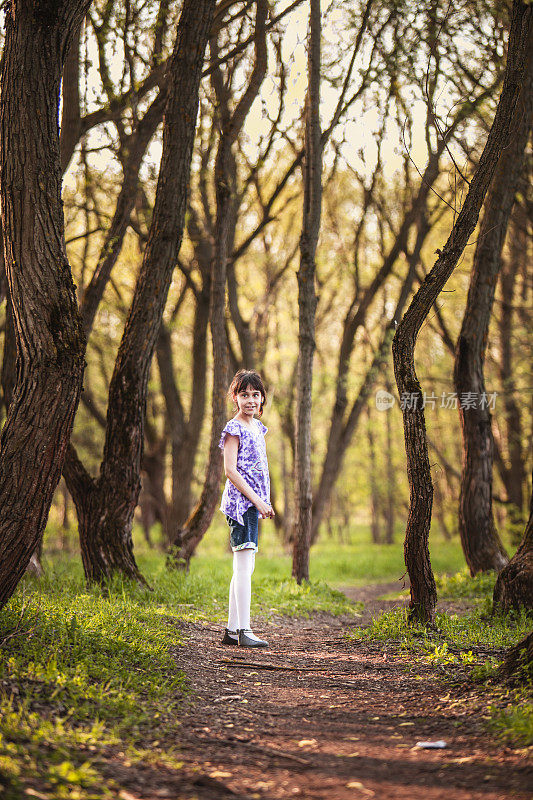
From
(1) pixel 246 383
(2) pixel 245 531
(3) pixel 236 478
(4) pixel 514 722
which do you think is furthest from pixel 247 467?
(4) pixel 514 722

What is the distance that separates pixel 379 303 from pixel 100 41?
45.9 ft

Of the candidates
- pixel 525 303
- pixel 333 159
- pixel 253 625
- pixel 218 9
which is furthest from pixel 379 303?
pixel 253 625

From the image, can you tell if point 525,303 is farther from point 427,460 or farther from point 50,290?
point 50,290

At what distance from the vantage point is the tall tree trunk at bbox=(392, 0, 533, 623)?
5918mm

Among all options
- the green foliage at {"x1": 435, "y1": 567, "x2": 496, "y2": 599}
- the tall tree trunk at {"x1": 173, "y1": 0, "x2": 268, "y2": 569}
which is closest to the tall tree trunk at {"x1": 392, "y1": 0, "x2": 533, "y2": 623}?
the green foliage at {"x1": 435, "y1": 567, "x2": 496, "y2": 599}

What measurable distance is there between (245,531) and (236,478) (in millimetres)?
485

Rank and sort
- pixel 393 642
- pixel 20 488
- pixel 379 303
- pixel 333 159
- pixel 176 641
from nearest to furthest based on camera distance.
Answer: pixel 20 488 → pixel 176 641 → pixel 393 642 → pixel 333 159 → pixel 379 303

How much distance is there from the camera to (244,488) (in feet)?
19.2

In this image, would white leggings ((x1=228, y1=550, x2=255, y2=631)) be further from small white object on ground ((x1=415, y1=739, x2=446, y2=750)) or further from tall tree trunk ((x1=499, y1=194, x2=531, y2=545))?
tall tree trunk ((x1=499, y1=194, x2=531, y2=545))

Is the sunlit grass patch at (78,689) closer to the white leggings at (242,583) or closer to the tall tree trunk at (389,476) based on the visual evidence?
the white leggings at (242,583)

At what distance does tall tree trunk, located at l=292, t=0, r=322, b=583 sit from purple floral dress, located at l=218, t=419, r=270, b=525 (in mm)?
3807

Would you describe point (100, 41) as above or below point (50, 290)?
above

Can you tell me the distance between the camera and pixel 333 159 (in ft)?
49.5

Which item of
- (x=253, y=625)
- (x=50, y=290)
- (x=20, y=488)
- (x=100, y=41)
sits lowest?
(x=253, y=625)
